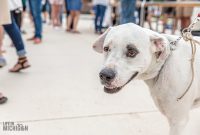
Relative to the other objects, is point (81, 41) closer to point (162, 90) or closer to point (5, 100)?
point (5, 100)

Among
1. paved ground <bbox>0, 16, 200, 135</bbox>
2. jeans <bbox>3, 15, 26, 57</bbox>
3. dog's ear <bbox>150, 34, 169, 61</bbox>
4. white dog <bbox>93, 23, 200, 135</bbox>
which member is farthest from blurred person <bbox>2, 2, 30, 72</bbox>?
dog's ear <bbox>150, 34, 169, 61</bbox>

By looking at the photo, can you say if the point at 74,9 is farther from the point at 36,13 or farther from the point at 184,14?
the point at 184,14

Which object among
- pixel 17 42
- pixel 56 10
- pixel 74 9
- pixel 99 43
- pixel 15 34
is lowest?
pixel 56 10

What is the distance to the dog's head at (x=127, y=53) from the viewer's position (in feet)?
6.04

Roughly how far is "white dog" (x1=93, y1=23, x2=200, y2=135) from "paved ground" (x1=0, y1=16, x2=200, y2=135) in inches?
26.6

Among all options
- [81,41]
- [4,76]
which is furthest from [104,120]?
[81,41]

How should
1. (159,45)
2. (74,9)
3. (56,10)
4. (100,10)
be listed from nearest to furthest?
1. (159,45)
2. (74,9)
3. (100,10)
4. (56,10)

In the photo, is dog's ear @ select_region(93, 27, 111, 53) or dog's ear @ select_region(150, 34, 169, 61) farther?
dog's ear @ select_region(93, 27, 111, 53)

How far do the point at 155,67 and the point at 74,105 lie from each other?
4.54 ft

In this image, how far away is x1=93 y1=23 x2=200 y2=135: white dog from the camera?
1855mm

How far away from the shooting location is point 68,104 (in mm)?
3234

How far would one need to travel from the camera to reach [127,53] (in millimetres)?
1862

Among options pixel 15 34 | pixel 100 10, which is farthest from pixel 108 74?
pixel 100 10

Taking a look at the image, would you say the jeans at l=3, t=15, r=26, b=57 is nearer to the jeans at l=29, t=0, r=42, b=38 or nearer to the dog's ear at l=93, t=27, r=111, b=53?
the dog's ear at l=93, t=27, r=111, b=53
